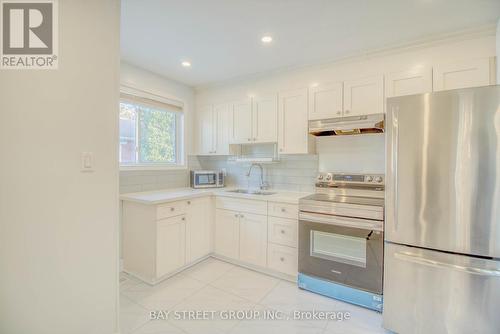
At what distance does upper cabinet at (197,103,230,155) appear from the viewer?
132 inches

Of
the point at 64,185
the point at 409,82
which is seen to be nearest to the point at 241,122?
the point at 409,82

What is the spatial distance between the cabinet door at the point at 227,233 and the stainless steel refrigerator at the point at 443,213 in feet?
5.35

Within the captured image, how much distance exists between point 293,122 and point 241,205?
3.83ft

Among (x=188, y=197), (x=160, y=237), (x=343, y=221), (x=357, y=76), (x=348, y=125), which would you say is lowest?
(x=160, y=237)

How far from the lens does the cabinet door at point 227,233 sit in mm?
2914

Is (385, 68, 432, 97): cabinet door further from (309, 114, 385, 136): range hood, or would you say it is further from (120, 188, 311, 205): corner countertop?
(120, 188, 311, 205): corner countertop

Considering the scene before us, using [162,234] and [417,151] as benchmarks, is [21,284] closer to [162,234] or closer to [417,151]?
[162,234]

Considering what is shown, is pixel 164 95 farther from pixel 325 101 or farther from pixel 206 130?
pixel 325 101

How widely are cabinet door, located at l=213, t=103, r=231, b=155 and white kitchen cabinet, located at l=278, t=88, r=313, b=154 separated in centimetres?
81

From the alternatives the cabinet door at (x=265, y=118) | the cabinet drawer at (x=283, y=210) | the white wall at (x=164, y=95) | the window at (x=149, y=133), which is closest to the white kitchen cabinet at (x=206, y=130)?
the white wall at (x=164, y=95)

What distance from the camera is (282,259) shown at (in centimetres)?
→ 258

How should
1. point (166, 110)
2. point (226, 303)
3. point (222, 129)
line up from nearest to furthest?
1. point (226, 303)
2. point (166, 110)
3. point (222, 129)

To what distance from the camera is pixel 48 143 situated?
4.36 feet

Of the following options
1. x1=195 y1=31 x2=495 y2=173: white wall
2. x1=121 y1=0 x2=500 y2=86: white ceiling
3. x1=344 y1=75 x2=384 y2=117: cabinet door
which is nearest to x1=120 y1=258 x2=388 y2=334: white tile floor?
x1=195 y1=31 x2=495 y2=173: white wall
